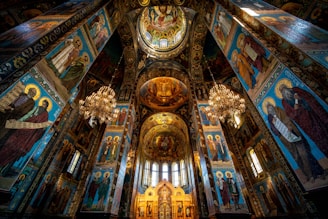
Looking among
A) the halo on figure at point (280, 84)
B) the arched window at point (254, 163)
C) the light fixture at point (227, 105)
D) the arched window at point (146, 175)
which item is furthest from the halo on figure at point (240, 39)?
the arched window at point (146, 175)

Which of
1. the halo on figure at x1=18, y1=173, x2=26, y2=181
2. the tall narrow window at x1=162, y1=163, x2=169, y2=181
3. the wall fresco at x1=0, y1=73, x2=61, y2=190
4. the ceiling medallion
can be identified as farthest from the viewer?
the tall narrow window at x1=162, y1=163, x2=169, y2=181

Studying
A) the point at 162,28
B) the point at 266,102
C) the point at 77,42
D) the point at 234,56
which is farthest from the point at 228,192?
the point at 162,28

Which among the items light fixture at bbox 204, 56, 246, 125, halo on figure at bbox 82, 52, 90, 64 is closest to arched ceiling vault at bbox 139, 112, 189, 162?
light fixture at bbox 204, 56, 246, 125

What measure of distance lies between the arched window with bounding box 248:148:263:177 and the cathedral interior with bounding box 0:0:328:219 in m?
0.06

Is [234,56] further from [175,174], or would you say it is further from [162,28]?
[175,174]

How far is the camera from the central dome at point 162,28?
12403 mm

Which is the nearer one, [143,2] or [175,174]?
[143,2]

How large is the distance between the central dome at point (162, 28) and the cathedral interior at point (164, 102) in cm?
11

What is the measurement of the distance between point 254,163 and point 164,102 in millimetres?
9248

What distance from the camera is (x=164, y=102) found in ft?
49.2

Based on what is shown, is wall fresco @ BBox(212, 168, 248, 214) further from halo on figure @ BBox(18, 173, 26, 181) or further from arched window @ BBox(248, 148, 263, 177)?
halo on figure @ BBox(18, 173, 26, 181)

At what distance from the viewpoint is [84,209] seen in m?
6.14

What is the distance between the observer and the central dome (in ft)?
40.7

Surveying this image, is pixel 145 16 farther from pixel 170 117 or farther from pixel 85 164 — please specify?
pixel 85 164
